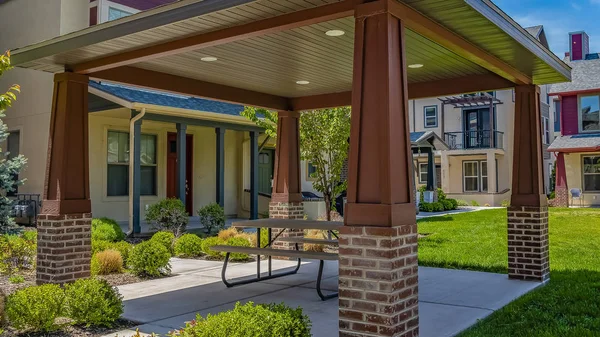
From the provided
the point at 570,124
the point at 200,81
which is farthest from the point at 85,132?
the point at 570,124

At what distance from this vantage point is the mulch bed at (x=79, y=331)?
5160mm

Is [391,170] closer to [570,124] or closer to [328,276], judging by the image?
[328,276]

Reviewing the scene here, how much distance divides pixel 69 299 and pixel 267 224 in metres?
2.96

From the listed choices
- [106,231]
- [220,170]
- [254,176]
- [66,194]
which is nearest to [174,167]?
[220,170]

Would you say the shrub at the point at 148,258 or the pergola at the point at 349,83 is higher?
the pergola at the point at 349,83

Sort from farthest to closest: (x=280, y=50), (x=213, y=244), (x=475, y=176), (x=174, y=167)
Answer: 1. (x=475, y=176)
2. (x=174, y=167)
3. (x=213, y=244)
4. (x=280, y=50)

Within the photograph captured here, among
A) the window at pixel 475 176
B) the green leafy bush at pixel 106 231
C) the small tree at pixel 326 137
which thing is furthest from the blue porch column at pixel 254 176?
the window at pixel 475 176

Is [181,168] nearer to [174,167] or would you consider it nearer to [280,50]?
[174,167]

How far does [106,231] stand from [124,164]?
147 inches

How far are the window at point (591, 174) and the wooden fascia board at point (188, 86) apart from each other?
19318 millimetres

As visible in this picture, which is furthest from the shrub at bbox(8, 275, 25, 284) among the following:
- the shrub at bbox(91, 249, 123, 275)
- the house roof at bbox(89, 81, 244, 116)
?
the house roof at bbox(89, 81, 244, 116)

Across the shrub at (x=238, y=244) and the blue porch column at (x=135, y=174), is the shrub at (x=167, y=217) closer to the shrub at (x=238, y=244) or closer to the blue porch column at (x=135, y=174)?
the blue porch column at (x=135, y=174)

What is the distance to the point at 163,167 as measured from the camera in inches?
600

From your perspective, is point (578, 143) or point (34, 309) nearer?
point (34, 309)
